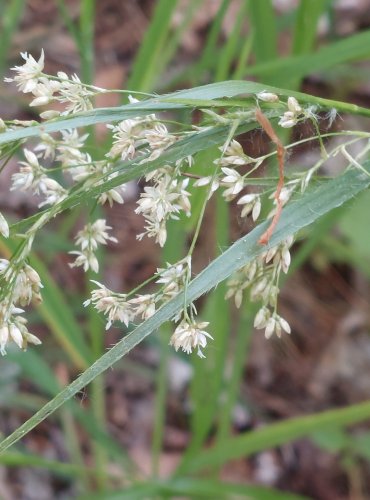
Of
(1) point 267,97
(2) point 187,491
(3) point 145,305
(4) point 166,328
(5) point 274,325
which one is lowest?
(2) point 187,491

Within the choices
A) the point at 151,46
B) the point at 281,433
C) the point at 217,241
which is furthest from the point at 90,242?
the point at 281,433

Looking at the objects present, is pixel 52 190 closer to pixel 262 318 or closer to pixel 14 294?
pixel 14 294

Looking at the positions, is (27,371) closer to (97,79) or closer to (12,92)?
(12,92)

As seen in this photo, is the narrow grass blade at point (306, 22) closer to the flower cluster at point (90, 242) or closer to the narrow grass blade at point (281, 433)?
the flower cluster at point (90, 242)

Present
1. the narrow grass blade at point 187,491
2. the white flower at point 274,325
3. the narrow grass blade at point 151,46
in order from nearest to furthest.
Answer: the white flower at point 274,325
the narrow grass blade at point 151,46
the narrow grass blade at point 187,491

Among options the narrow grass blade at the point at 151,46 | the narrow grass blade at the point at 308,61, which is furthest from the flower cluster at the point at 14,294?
the narrow grass blade at the point at 151,46

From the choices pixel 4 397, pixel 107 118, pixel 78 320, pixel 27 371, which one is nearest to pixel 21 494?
pixel 4 397

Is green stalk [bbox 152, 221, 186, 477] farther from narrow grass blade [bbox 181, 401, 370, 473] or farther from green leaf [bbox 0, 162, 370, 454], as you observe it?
green leaf [bbox 0, 162, 370, 454]

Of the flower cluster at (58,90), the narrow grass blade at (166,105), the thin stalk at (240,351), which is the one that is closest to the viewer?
the narrow grass blade at (166,105)

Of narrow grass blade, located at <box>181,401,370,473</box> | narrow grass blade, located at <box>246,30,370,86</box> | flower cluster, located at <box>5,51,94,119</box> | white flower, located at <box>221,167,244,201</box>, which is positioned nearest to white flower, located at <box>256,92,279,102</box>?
white flower, located at <box>221,167,244,201</box>
